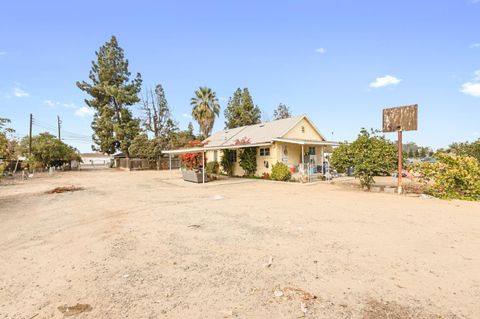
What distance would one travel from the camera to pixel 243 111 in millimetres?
43688

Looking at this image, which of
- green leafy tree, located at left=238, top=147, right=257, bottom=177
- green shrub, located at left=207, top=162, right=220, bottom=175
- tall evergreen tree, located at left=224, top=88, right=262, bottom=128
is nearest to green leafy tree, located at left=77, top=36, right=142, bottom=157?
tall evergreen tree, located at left=224, top=88, right=262, bottom=128

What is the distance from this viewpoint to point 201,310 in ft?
10.1

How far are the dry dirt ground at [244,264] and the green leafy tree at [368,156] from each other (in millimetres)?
4436

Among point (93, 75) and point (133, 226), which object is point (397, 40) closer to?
point (133, 226)

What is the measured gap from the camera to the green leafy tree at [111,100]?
1550 inches

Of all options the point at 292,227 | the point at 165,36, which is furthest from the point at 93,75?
the point at 292,227

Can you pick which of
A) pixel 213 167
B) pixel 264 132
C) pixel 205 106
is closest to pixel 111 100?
pixel 205 106

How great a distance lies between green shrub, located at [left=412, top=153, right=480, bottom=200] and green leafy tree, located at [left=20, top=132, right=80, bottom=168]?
4163 centimetres

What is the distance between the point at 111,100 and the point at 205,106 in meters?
15.8

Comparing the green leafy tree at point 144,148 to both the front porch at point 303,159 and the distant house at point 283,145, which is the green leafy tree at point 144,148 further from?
the front porch at point 303,159

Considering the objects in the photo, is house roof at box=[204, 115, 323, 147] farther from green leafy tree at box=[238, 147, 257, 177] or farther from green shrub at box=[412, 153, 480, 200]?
green shrub at box=[412, 153, 480, 200]

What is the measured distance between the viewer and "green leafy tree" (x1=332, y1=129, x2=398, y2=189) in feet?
41.5

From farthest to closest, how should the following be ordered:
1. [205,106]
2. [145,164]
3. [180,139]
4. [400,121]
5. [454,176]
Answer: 1. [180,139]
2. [145,164]
3. [205,106]
4. [400,121]
5. [454,176]

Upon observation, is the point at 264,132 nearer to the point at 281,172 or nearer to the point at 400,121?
the point at 281,172
